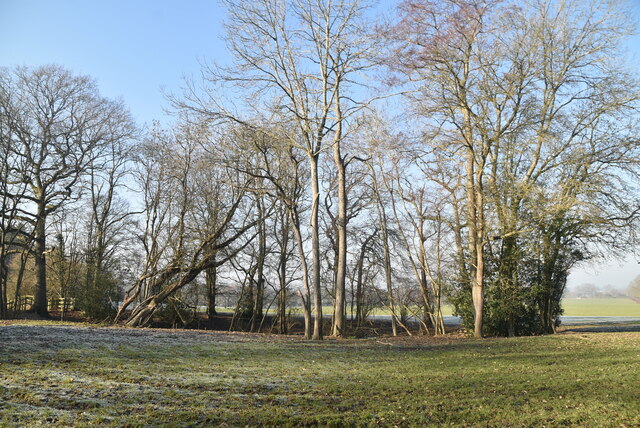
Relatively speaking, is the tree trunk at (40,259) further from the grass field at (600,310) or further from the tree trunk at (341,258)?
the grass field at (600,310)

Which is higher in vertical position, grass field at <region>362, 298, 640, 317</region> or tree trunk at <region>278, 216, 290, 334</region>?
tree trunk at <region>278, 216, 290, 334</region>

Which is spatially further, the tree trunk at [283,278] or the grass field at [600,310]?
the grass field at [600,310]

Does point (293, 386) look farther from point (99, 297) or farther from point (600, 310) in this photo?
point (600, 310)

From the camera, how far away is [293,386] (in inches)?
257

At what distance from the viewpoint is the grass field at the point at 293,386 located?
489cm

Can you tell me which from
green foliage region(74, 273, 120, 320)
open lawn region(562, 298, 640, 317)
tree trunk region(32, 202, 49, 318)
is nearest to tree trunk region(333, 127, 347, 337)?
green foliage region(74, 273, 120, 320)

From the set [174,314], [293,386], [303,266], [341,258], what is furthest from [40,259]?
[293,386]

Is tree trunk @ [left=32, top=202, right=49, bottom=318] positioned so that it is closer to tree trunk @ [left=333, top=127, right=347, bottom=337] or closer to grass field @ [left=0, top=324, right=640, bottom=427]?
grass field @ [left=0, top=324, right=640, bottom=427]

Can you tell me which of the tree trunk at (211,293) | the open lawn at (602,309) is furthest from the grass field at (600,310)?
the tree trunk at (211,293)

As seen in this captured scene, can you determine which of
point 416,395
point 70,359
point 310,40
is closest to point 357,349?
point 416,395

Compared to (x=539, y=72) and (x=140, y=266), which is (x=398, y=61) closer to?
(x=539, y=72)

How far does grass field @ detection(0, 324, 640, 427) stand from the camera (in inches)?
192

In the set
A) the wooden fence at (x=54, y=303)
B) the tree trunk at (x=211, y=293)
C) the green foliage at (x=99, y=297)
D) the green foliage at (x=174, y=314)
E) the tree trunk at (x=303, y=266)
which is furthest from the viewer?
the tree trunk at (x=211, y=293)

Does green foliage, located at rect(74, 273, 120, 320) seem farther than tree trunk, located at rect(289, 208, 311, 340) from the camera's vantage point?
→ Yes
